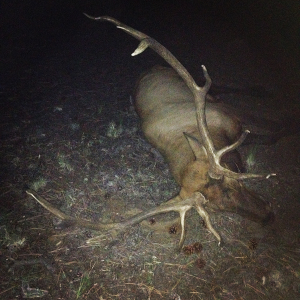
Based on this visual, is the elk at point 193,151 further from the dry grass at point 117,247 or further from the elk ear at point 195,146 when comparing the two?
the dry grass at point 117,247

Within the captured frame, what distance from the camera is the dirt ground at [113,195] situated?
304 centimetres

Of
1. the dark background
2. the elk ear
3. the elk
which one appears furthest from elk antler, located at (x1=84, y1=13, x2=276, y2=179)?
the dark background

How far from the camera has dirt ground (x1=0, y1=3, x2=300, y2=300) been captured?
9.98 ft

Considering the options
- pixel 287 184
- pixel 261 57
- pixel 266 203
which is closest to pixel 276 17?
pixel 261 57

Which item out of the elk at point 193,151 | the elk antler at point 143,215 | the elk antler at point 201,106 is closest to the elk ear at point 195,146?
the elk at point 193,151

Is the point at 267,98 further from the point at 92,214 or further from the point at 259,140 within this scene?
the point at 92,214

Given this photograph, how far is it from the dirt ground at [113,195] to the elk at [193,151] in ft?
0.95

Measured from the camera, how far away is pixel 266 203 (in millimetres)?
3453

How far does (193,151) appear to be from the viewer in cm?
346

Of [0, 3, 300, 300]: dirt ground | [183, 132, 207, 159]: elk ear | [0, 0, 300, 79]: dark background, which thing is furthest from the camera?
[0, 0, 300, 79]: dark background

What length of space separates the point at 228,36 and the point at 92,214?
696 centimetres

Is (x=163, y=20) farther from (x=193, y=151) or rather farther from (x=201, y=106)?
(x=193, y=151)

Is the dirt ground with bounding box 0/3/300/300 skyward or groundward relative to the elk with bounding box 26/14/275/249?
groundward

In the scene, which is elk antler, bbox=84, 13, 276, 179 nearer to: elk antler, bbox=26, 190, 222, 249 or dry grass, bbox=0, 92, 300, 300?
elk antler, bbox=26, 190, 222, 249
